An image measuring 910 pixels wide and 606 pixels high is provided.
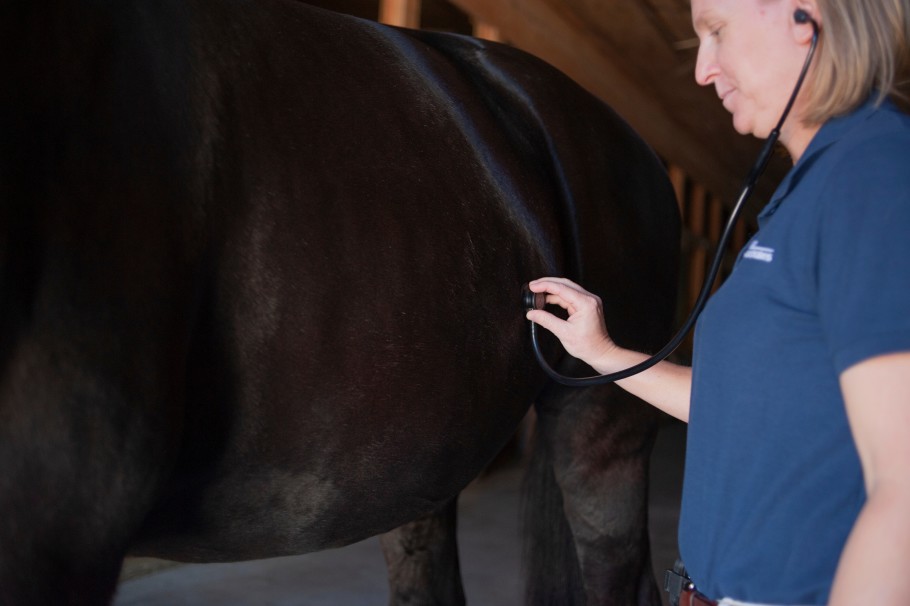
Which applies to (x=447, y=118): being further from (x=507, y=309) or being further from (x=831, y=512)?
(x=831, y=512)

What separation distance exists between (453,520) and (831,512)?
129cm

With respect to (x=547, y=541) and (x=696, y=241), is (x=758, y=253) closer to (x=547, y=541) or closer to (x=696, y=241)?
(x=547, y=541)

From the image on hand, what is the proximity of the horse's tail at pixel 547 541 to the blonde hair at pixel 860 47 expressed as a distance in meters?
1.16

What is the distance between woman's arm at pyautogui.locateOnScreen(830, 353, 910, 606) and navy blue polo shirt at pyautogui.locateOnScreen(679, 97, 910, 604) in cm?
2

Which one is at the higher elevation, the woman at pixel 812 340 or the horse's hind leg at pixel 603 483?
the woman at pixel 812 340

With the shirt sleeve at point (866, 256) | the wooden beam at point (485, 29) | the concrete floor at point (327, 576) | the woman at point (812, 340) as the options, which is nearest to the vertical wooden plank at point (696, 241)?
the concrete floor at point (327, 576)

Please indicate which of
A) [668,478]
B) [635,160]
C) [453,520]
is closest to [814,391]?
[635,160]

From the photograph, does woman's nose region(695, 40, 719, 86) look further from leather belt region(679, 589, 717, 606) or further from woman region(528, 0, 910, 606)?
leather belt region(679, 589, 717, 606)

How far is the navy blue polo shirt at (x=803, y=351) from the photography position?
0.61 m

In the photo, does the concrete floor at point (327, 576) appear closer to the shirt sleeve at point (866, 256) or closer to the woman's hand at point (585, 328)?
the woman's hand at point (585, 328)

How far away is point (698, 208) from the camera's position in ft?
20.7

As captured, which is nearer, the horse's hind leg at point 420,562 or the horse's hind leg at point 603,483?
the horse's hind leg at point 603,483

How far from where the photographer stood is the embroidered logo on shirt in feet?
2.31

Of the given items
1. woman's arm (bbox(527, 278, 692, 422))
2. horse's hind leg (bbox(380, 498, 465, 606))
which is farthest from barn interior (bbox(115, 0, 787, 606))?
woman's arm (bbox(527, 278, 692, 422))
